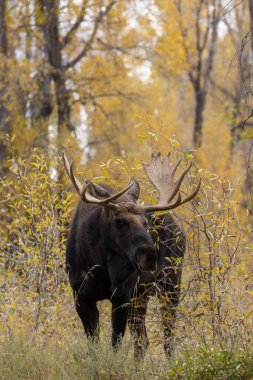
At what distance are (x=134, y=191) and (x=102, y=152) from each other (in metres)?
24.2

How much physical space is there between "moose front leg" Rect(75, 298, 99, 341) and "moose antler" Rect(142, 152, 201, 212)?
1.08 meters

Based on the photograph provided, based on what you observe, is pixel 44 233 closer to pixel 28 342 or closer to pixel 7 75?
pixel 28 342

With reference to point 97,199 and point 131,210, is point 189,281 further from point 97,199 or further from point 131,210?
point 97,199

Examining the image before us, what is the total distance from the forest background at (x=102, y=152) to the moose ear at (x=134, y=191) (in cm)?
21

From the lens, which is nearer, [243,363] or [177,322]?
[243,363]

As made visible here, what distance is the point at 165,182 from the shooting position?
8562 mm

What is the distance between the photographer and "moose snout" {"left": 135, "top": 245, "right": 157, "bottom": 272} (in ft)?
24.4

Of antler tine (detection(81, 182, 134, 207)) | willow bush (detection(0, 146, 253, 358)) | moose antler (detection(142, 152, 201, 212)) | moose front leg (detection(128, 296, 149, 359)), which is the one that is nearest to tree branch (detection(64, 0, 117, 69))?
willow bush (detection(0, 146, 253, 358))

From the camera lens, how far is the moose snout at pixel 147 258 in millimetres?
7434

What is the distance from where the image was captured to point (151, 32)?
2441cm

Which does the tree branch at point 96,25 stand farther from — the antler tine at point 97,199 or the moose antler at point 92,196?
the antler tine at point 97,199

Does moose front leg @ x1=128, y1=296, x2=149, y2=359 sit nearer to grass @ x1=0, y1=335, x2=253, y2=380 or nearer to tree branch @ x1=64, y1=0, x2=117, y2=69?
grass @ x1=0, y1=335, x2=253, y2=380

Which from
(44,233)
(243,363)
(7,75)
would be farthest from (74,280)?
(7,75)

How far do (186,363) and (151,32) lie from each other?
60.7 ft
